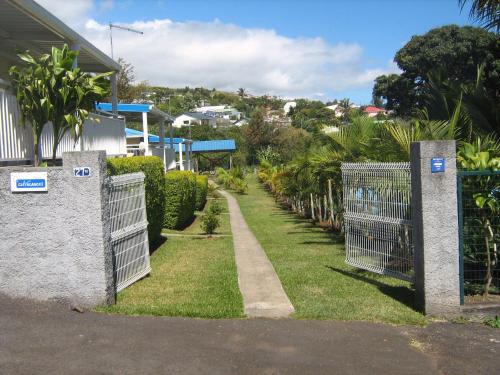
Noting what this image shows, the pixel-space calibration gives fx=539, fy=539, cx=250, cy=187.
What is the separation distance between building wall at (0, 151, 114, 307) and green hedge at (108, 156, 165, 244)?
3675 mm

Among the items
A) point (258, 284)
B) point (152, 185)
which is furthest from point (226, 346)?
point (152, 185)

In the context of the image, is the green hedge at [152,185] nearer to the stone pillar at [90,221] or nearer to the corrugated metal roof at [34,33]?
the corrugated metal roof at [34,33]

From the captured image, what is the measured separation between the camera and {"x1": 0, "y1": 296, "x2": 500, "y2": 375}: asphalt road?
4.89 metres

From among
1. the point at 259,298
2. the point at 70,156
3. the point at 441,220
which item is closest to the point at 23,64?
the point at 70,156

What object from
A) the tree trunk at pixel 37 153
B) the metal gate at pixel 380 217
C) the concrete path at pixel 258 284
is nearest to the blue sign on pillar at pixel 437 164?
the metal gate at pixel 380 217

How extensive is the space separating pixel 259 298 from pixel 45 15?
22.5 ft

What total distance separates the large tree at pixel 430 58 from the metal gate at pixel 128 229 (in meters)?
32.3

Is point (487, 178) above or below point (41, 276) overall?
above

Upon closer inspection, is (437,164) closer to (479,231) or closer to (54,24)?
(479,231)

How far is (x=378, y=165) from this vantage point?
7.95m

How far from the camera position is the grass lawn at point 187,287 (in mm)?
6582

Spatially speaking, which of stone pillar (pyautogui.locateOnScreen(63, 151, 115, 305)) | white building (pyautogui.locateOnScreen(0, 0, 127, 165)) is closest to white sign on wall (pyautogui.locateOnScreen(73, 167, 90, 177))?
stone pillar (pyautogui.locateOnScreen(63, 151, 115, 305))

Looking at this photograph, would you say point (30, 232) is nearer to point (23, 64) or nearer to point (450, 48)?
point (23, 64)

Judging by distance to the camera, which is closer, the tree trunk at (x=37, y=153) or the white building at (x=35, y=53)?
the white building at (x=35, y=53)
